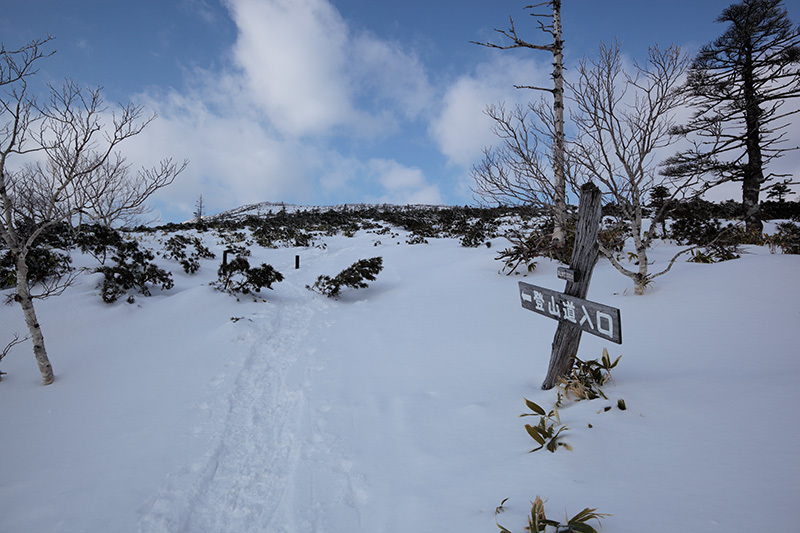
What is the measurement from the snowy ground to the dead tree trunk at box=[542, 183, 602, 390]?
21.7 inches

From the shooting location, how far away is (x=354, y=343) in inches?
228

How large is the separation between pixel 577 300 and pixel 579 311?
0.10 m

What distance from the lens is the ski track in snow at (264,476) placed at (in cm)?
233

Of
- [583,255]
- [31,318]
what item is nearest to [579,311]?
[583,255]

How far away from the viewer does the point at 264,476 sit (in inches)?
109

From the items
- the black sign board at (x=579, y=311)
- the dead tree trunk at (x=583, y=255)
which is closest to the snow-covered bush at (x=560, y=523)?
the black sign board at (x=579, y=311)

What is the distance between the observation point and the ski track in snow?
2334mm

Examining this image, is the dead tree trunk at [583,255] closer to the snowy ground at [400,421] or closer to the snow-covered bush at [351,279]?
the snowy ground at [400,421]

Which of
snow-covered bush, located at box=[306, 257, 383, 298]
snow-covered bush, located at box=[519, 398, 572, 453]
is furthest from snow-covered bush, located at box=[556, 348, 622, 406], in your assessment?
snow-covered bush, located at box=[306, 257, 383, 298]

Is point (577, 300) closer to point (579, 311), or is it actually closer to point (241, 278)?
point (579, 311)

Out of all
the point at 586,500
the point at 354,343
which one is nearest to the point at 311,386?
the point at 354,343

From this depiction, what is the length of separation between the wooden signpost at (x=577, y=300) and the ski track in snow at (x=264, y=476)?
2.32m

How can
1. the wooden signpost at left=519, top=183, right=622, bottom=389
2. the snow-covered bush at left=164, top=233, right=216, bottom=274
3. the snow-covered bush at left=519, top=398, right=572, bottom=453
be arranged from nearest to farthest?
the snow-covered bush at left=519, top=398, right=572, bottom=453
the wooden signpost at left=519, top=183, right=622, bottom=389
the snow-covered bush at left=164, top=233, right=216, bottom=274

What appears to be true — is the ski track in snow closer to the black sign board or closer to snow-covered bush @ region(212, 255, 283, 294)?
the black sign board
